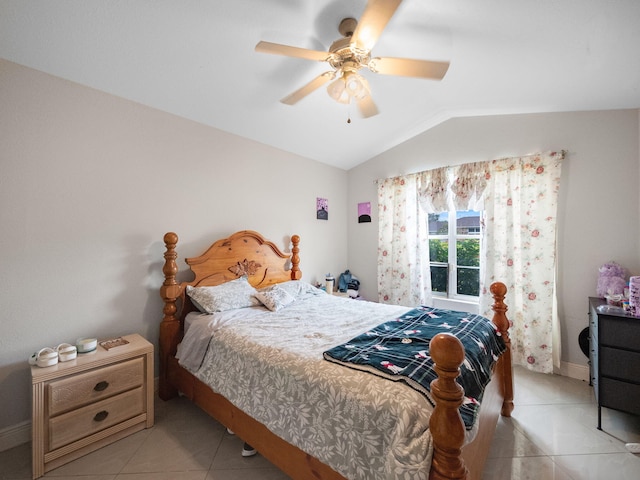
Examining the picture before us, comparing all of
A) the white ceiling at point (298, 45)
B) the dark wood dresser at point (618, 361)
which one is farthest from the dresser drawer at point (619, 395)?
the white ceiling at point (298, 45)

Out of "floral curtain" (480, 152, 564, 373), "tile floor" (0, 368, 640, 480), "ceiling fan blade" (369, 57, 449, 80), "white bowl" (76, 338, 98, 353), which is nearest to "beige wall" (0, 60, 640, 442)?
"floral curtain" (480, 152, 564, 373)

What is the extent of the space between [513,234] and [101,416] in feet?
12.1

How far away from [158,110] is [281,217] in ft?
5.24

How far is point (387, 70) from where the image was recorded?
168 centimetres

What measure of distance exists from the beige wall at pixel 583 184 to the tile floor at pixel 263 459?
94 cm

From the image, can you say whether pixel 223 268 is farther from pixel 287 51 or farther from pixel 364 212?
pixel 364 212

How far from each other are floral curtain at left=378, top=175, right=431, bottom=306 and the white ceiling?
1250 mm

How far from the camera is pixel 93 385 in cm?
166

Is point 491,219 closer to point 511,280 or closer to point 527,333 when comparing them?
point 511,280

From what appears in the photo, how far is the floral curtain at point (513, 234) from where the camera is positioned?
2.60 meters

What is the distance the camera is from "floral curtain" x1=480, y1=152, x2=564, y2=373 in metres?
2.59

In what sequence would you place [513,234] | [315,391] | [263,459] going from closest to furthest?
[315,391] < [263,459] < [513,234]

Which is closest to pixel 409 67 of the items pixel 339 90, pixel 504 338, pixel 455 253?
pixel 339 90

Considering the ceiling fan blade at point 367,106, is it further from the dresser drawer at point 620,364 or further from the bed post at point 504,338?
the dresser drawer at point 620,364
